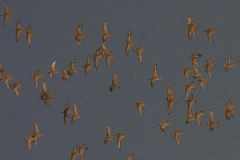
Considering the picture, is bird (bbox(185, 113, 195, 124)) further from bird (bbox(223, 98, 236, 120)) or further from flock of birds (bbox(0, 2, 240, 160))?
bird (bbox(223, 98, 236, 120))

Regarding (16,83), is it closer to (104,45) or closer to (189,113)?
(104,45)

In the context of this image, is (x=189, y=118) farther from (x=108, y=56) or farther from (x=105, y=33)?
(x=105, y=33)

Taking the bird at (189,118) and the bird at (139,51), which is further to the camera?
the bird at (139,51)

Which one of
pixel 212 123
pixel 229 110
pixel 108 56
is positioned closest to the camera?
pixel 229 110

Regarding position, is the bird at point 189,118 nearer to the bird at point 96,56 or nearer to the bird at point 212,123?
the bird at point 212,123

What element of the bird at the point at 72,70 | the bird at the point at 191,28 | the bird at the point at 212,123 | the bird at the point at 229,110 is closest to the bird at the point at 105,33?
the bird at the point at 72,70

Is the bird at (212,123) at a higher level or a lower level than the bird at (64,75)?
lower

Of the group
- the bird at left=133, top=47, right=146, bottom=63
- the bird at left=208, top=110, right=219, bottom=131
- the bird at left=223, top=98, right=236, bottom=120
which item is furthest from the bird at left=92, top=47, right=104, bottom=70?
the bird at left=223, top=98, right=236, bottom=120

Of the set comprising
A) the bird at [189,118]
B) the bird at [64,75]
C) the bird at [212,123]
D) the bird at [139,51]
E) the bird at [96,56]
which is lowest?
the bird at [212,123]

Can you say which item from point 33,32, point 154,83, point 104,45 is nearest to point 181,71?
point 154,83

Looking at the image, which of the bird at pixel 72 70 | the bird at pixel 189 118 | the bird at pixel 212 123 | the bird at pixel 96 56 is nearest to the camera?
the bird at pixel 212 123

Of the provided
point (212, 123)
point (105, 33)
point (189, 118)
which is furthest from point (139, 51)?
point (212, 123)

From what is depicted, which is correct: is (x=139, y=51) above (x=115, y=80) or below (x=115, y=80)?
above
